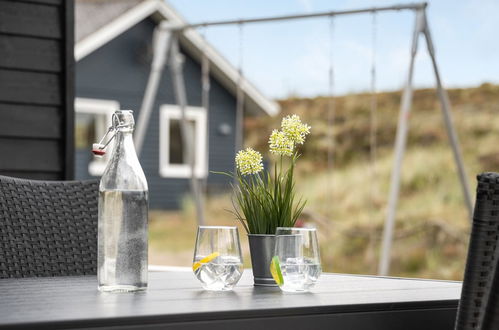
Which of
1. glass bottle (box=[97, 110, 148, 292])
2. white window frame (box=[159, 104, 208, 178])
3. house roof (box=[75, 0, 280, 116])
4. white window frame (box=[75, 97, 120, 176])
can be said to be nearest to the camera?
glass bottle (box=[97, 110, 148, 292])

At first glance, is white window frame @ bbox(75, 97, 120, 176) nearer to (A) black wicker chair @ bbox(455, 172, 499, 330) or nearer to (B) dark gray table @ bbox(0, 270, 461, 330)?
(B) dark gray table @ bbox(0, 270, 461, 330)

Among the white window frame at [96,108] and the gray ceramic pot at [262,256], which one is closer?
the gray ceramic pot at [262,256]

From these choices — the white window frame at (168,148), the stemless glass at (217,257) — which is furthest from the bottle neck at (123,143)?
the white window frame at (168,148)

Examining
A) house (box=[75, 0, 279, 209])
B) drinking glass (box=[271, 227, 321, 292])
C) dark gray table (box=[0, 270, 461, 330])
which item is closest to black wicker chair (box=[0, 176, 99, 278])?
dark gray table (box=[0, 270, 461, 330])

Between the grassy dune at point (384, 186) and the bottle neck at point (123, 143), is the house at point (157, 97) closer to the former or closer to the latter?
the grassy dune at point (384, 186)

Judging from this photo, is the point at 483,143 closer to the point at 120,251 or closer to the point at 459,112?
the point at 459,112

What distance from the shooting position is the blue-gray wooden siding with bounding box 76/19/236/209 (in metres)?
10.7

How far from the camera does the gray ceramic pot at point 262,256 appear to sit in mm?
1522

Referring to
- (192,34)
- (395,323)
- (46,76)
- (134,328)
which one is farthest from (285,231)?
(192,34)

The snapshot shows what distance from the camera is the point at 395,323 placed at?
51.6 inches

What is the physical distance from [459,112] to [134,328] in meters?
11.9

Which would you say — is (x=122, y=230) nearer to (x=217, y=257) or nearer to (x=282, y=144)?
(x=217, y=257)

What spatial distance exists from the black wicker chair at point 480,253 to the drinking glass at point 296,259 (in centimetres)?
28

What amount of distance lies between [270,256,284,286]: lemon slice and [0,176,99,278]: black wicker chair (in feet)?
2.26
